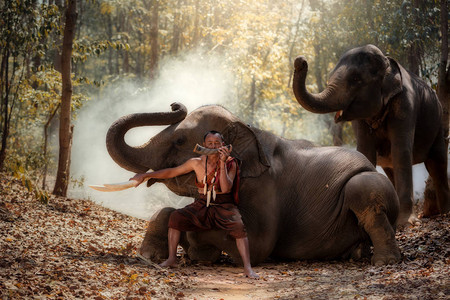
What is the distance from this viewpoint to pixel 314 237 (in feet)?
23.0

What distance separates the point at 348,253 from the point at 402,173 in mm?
2388

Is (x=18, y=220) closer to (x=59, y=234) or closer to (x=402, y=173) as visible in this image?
(x=59, y=234)

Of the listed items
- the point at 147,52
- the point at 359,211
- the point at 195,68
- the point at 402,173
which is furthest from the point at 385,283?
the point at 147,52

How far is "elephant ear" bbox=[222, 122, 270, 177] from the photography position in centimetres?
686

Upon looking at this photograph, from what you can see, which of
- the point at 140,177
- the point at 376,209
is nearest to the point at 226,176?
the point at 140,177

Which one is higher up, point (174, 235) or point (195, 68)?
point (195, 68)

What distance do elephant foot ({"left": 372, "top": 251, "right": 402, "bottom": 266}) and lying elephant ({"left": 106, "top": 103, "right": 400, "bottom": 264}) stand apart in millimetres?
11

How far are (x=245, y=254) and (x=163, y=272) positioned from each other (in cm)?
96

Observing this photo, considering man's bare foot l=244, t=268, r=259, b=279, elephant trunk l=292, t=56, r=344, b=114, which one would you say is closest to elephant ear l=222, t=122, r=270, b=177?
man's bare foot l=244, t=268, r=259, b=279

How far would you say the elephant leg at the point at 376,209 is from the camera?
6.46m

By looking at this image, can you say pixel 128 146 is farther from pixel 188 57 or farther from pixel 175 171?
pixel 188 57

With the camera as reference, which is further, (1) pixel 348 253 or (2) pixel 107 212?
(2) pixel 107 212

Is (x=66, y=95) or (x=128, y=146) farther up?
(x=66, y=95)

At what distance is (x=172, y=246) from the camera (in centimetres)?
623
